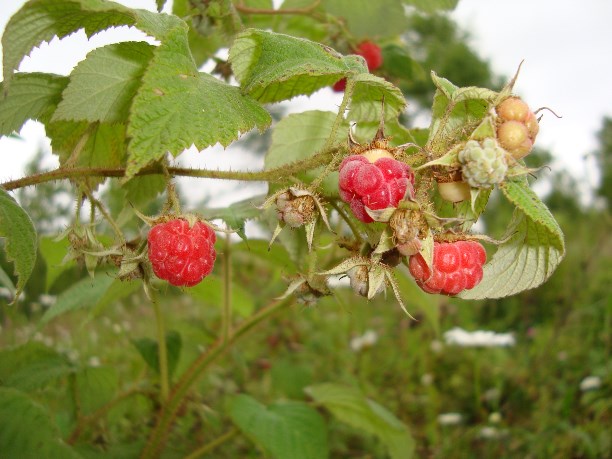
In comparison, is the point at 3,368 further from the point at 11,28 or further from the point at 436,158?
the point at 436,158

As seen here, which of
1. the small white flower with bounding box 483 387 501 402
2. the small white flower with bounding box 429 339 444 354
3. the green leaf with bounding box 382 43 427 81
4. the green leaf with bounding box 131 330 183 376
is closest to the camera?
the green leaf with bounding box 131 330 183 376

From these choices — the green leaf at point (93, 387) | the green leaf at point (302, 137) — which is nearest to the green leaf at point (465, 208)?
the green leaf at point (302, 137)

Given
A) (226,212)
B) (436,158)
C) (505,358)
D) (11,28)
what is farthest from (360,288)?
(505,358)

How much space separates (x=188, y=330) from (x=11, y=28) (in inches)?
38.3

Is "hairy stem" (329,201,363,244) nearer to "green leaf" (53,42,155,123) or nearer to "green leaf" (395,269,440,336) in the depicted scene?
"green leaf" (53,42,155,123)

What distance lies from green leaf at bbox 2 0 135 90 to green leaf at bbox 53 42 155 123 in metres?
0.05

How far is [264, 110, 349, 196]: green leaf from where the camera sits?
859 mm

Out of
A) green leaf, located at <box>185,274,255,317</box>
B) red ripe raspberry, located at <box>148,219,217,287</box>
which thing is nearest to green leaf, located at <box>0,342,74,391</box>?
green leaf, located at <box>185,274,255,317</box>

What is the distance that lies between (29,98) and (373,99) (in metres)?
0.45

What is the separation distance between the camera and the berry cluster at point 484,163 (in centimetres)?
51

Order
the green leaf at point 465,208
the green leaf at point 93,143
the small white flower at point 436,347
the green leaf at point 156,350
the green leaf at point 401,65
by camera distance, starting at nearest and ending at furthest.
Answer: the green leaf at point 465,208 → the green leaf at point 93,143 → the green leaf at point 156,350 → the green leaf at point 401,65 → the small white flower at point 436,347

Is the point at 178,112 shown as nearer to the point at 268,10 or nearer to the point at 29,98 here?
the point at 29,98

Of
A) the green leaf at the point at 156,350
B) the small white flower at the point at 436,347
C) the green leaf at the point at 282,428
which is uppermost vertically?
the green leaf at the point at 156,350

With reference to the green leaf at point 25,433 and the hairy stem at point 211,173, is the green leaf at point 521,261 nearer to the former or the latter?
the hairy stem at point 211,173
